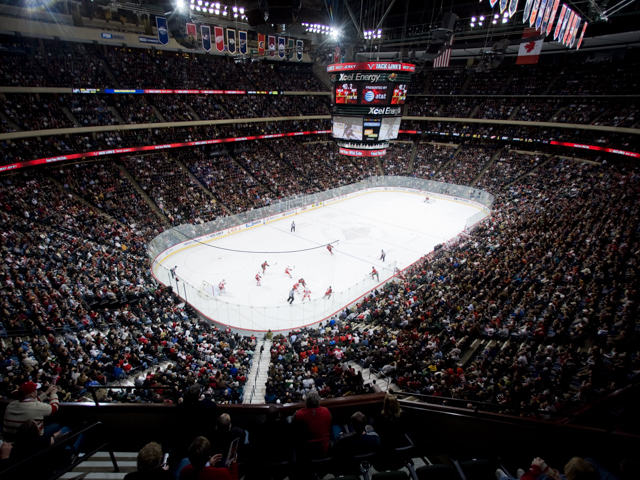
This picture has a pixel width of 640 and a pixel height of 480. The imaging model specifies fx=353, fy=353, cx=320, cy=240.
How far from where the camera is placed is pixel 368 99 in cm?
2258

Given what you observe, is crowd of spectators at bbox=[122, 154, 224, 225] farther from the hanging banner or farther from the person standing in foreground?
the person standing in foreground

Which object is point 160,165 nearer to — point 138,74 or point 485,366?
point 138,74

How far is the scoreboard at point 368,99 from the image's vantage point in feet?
71.7

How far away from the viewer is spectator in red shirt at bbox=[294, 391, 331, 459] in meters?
3.46

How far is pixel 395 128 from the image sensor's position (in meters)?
25.0

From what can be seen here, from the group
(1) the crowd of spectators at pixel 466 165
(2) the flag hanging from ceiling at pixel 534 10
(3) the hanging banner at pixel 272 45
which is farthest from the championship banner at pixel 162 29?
(1) the crowd of spectators at pixel 466 165

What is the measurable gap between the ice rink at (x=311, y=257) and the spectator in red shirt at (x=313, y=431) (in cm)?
1209

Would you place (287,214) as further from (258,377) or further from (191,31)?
(258,377)

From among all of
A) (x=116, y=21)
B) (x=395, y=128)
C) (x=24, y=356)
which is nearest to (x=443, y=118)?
(x=395, y=128)

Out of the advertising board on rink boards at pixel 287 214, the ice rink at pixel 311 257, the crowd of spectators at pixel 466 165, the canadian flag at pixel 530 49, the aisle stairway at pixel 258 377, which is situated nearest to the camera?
the aisle stairway at pixel 258 377

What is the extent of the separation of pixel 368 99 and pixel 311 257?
11021mm

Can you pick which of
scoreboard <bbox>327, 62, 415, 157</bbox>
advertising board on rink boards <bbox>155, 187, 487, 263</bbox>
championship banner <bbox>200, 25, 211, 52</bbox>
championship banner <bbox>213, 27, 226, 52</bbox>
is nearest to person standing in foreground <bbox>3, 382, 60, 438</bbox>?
advertising board on rink boards <bbox>155, 187, 487, 263</bbox>

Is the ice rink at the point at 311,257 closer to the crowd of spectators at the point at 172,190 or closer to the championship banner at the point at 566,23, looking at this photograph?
the crowd of spectators at the point at 172,190

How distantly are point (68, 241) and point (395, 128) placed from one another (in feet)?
69.6
